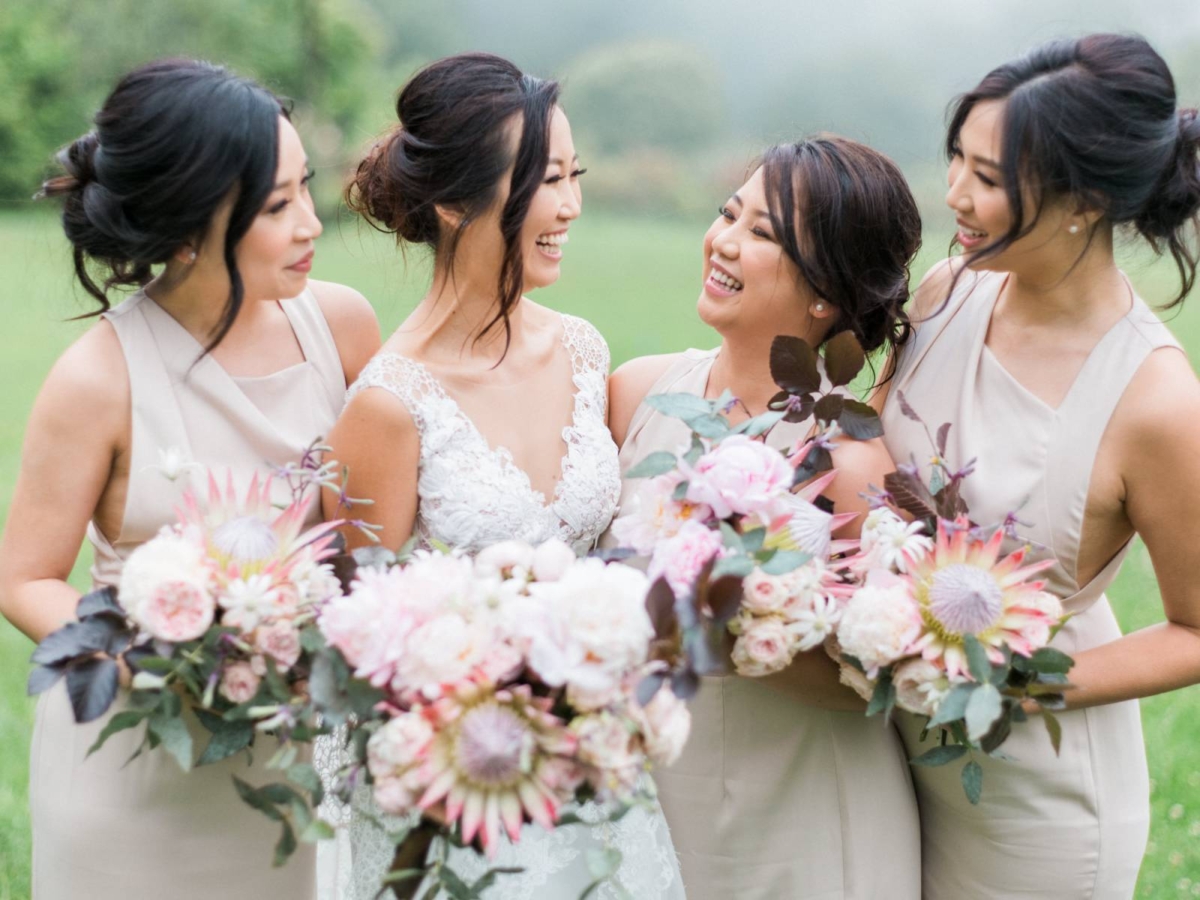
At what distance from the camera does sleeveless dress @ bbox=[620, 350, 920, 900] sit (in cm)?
341

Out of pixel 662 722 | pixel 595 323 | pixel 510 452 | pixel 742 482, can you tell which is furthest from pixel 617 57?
pixel 662 722

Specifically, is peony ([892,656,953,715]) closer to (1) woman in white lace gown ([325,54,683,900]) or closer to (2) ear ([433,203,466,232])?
(1) woman in white lace gown ([325,54,683,900])

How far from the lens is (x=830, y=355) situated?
321 centimetres

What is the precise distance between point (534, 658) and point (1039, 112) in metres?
1.84

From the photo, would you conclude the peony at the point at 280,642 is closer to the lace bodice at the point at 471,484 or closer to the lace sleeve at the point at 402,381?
the lace bodice at the point at 471,484

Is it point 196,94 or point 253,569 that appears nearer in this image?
point 253,569

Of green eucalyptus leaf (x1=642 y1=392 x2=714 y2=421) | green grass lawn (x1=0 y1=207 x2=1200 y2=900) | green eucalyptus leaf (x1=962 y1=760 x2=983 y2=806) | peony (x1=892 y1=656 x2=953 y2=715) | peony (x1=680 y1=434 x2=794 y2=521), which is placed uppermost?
green eucalyptus leaf (x1=642 y1=392 x2=714 y2=421)

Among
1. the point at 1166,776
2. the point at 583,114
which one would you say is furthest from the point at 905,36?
the point at 1166,776

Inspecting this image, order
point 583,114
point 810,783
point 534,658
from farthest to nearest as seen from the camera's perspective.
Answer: point 583,114 < point 810,783 < point 534,658

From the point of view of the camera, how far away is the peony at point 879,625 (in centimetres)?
270

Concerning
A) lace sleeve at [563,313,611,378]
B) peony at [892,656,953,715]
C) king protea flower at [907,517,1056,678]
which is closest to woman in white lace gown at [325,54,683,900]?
lace sleeve at [563,313,611,378]

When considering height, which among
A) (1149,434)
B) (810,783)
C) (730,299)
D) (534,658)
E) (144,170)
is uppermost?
(144,170)

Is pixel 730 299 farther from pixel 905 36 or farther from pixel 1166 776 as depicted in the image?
pixel 905 36

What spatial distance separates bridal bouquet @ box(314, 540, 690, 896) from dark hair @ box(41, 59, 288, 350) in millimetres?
1178
